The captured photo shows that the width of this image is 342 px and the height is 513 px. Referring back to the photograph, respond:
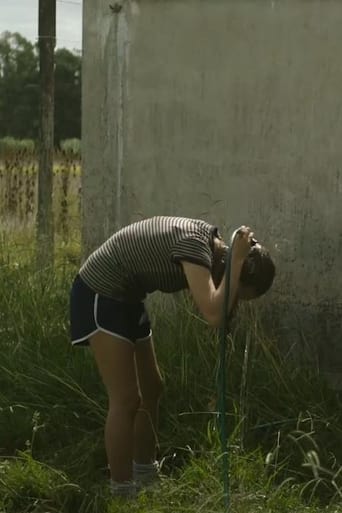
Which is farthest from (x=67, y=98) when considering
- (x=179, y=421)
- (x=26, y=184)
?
(x=179, y=421)

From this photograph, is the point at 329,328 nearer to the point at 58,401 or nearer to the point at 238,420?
the point at 238,420

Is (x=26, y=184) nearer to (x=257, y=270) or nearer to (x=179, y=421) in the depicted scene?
(x=179, y=421)

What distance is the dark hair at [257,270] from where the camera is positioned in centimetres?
479

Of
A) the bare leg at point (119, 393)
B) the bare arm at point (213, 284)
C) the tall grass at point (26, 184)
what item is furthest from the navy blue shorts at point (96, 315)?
the tall grass at point (26, 184)

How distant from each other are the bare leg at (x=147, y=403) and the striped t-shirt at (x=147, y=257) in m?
0.34

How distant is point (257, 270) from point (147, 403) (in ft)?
3.31

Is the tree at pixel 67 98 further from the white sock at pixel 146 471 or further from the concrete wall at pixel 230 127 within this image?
the white sock at pixel 146 471

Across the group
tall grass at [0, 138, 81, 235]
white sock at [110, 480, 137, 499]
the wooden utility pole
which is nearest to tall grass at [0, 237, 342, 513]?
white sock at [110, 480, 137, 499]

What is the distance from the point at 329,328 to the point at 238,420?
3.60 feet

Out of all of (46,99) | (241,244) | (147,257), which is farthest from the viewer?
(46,99)

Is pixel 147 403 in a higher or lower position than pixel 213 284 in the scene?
lower

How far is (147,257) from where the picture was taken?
195 inches

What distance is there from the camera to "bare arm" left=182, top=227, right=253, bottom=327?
4.64 metres

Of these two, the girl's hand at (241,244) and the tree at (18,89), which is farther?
the tree at (18,89)
